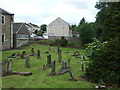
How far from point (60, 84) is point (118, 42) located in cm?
468

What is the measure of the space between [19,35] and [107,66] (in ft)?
102

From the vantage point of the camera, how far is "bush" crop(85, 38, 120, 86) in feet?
32.6

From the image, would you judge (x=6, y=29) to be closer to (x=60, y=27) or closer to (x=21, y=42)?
(x=21, y=42)

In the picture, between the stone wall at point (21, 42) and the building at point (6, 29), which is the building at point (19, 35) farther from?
the building at point (6, 29)

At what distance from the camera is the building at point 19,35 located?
3788 centimetres

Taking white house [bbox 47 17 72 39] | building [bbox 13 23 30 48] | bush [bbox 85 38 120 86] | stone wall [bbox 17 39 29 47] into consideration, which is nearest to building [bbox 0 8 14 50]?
building [bbox 13 23 30 48]

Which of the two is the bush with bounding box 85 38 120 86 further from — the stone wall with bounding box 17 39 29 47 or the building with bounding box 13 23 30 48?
the stone wall with bounding box 17 39 29 47

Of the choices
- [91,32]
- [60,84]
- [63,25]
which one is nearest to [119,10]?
[60,84]

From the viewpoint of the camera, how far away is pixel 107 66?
10648 mm

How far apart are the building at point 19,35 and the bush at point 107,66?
95.9 ft

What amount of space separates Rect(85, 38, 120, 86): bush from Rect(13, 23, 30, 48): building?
2923 cm

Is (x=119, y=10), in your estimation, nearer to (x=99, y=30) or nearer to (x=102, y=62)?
(x=102, y=62)

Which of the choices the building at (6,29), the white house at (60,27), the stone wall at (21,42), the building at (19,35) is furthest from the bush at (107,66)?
the white house at (60,27)

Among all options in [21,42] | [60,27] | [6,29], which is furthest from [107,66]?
[60,27]
